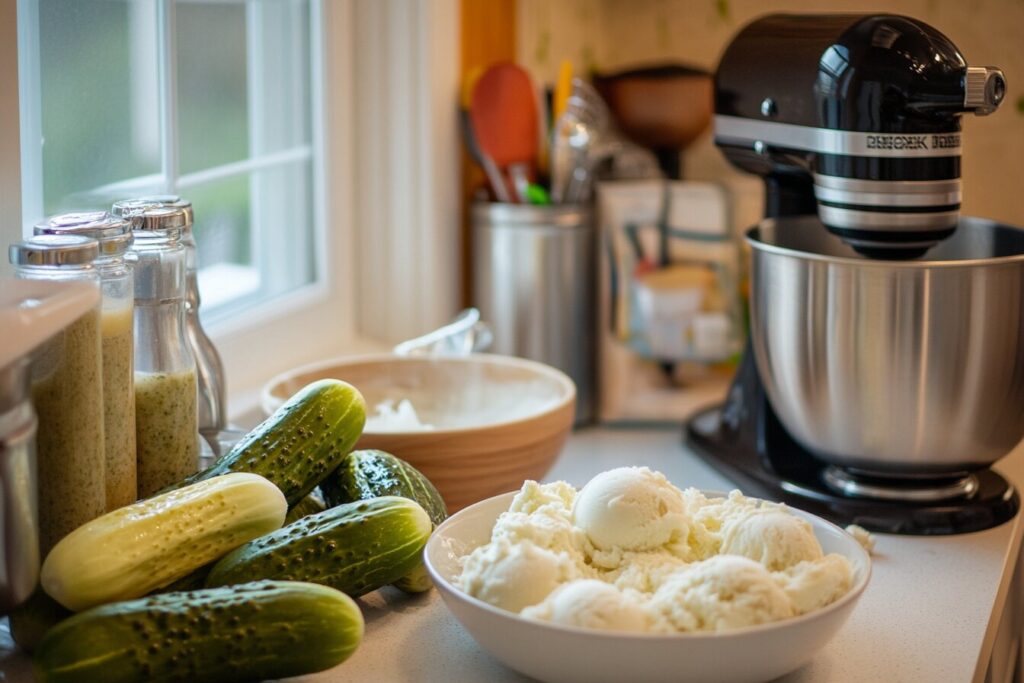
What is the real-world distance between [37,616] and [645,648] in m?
0.38

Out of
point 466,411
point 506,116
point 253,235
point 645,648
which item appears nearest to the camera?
point 645,648

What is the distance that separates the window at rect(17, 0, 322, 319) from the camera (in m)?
1.10

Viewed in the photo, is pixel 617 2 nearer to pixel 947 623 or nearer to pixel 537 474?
pixel 537 474

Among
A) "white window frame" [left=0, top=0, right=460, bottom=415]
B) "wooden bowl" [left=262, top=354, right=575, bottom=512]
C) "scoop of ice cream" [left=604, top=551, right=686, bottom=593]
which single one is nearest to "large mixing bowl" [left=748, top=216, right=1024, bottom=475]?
"wooden bowl" [left=262, top=354, right=575, bottom=512]

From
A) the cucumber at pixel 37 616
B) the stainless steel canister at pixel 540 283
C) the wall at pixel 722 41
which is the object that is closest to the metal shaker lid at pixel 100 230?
the cucumber at pixel 37 616

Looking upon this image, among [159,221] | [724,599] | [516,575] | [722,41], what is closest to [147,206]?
[159,221]

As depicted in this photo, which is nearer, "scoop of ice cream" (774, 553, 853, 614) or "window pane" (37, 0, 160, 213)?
"scoop of ice cream" (774, 553, 853, 614)

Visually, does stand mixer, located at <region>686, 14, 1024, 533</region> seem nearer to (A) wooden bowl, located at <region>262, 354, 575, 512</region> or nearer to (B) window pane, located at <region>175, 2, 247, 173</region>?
(A) wooden bowl, located at <region>262, 354, 575, 512</region>

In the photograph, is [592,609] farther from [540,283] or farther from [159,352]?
[540,283]

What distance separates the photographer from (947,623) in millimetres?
952

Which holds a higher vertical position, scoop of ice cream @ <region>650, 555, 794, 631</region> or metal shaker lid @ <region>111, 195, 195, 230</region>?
metal shaker lid @ <region>111, 195, 195, 230</region>

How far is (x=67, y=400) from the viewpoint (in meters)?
0.81

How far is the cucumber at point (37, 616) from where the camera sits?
80cm

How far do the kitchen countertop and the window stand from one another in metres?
0.47
